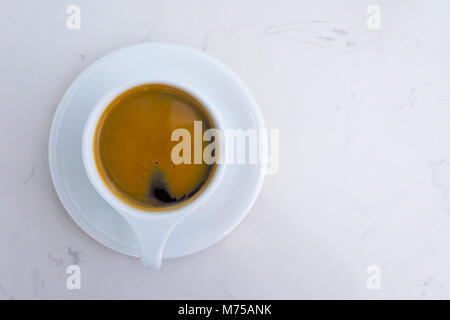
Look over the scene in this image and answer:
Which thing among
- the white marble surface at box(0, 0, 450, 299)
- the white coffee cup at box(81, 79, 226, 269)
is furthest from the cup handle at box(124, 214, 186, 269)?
the white marble surface at box(0, 0, 450, 299)

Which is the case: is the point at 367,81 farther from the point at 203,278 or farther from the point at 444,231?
the point at 203,278

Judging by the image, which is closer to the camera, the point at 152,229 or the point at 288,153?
the point at 152,229

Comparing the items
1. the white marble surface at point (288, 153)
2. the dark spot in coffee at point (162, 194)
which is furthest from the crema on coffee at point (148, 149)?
the white marble surface at point (288, 153)

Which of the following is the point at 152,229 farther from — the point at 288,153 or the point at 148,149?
the point at 288,153

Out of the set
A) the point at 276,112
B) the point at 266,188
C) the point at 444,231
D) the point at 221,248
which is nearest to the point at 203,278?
the point at 221,248

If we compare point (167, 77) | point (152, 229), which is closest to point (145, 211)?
point (152, 229)

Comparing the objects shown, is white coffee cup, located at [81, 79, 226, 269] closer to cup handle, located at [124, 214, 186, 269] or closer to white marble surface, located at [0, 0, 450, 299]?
cup handle, located at [124, 214, 186, 269]
